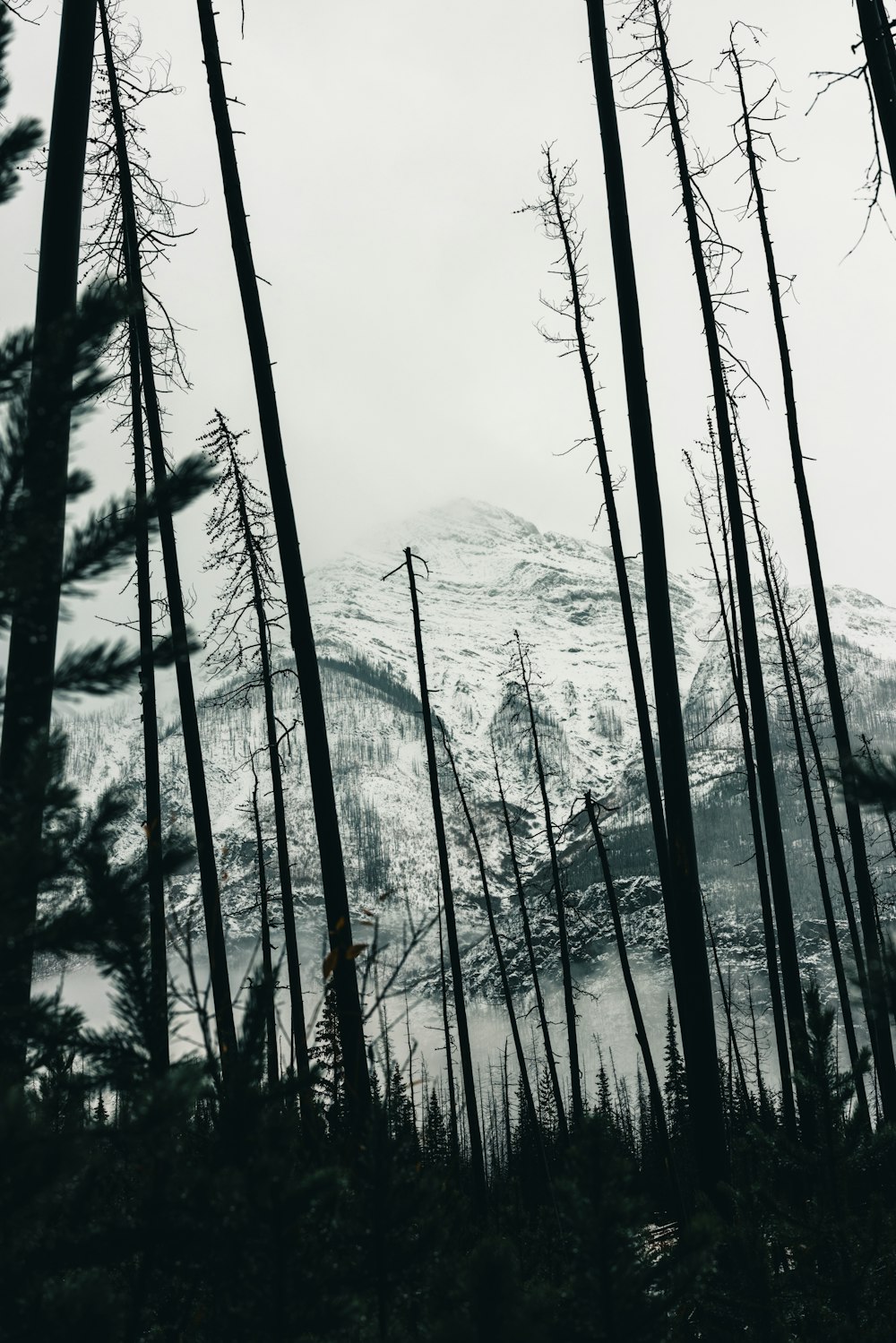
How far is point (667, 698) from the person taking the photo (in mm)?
5820

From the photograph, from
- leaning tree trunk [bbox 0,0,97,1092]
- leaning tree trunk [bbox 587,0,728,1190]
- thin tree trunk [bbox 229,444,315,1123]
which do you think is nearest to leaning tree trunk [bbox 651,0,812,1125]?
leaning tree trunk [bbox 587,0,728,1190]

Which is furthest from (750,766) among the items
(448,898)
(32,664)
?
(32,664)

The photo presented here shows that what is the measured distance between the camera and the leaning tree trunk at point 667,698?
527 cm

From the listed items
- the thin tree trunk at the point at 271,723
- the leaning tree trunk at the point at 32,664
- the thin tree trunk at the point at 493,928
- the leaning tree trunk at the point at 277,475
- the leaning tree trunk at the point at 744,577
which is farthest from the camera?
the thin tree trunk at the point at 493,928

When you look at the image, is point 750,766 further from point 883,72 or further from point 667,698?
point 883,72

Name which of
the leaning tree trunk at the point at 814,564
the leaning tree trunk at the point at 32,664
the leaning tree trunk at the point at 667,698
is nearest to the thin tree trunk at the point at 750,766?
the leaning tree trunk at the point at 814,564

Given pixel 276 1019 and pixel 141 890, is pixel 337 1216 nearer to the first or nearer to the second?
pixel 276 1019

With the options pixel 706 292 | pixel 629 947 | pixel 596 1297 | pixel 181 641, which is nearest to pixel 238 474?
pixel 706 292

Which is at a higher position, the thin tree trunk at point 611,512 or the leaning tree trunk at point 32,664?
the thin tree trunk at point 611,512

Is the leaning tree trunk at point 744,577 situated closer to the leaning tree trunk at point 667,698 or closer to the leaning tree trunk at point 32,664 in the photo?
the leaning tree trunk at point 667,698

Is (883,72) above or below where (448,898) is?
above

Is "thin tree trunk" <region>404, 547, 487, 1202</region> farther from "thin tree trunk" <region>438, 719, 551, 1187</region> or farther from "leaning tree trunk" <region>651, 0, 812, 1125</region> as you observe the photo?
"leaning tree trunk" <region>651, 0, 812, 1125</region>

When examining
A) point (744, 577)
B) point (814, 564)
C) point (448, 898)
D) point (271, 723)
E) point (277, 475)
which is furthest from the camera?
→ point (448, 898)

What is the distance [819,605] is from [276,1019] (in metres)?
10.3
